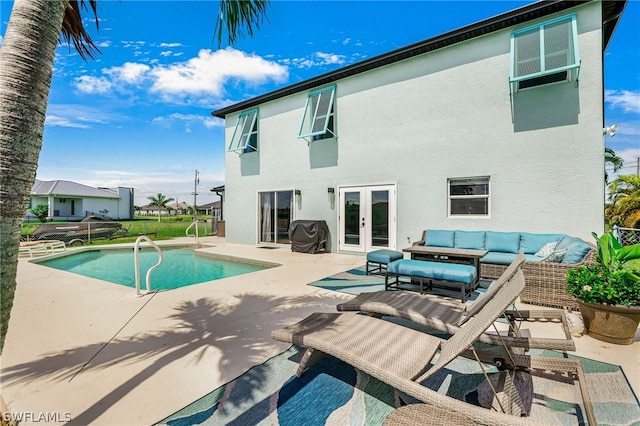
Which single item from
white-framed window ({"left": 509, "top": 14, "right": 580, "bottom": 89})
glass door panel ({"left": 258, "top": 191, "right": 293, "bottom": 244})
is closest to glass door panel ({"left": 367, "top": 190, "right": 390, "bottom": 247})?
glass door panel ({"left": 258, "top": 191, "right": 293, "bottom": 244})

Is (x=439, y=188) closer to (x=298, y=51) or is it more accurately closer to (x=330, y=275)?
(x=330, y=275)

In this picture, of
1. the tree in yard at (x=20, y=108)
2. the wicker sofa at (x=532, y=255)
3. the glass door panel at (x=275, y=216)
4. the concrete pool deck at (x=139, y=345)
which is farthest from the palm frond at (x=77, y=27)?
the glass door panel at (x=275, y=216)

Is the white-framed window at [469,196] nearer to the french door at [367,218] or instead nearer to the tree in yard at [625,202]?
the french door at [367,218]

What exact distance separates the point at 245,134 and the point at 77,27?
1084 centimetres

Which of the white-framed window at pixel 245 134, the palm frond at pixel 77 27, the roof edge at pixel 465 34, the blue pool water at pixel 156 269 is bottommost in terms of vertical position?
the blue pool water at pixel 156 269

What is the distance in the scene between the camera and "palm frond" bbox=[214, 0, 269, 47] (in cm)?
360

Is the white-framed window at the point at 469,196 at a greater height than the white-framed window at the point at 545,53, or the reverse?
the white-framed window at the point at 545,53

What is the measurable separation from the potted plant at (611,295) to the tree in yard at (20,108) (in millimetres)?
5303

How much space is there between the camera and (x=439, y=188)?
892 centimetres

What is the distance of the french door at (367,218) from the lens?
9938 millimetres

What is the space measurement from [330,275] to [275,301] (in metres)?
2.43

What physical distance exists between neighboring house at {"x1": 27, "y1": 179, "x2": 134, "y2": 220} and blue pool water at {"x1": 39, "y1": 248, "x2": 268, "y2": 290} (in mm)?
33580

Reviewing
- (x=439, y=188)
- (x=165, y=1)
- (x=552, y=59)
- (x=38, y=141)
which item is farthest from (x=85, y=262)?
(x=552, y=59)

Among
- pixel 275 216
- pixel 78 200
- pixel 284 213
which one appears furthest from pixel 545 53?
pixel 78 200
